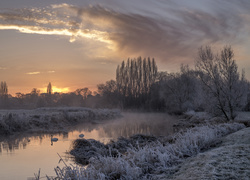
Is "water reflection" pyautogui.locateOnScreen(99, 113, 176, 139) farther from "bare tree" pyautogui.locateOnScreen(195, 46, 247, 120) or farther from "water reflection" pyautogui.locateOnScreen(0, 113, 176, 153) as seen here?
"bare tree" pyautogui.locateOnScreen(195, 46, 247, 120)

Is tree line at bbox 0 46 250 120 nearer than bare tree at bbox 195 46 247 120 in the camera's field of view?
No

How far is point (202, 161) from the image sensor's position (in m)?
3.66

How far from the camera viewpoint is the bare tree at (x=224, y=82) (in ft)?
45.2

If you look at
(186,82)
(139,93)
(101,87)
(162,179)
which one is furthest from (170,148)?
(101,87)

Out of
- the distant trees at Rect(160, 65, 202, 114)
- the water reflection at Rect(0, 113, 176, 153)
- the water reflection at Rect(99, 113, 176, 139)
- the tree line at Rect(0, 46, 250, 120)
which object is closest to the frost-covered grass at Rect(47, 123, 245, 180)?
the water reflection at Rect(0, 113, 176, 153)

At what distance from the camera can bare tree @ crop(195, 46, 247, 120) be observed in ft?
45.2

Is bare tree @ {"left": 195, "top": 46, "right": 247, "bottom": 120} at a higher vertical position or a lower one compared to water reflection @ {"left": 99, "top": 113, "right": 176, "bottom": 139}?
higher

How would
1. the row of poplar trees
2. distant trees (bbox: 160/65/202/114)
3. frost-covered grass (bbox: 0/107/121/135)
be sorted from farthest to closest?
the row of poplar trees < distant trees (bbox: 160/65/202/114) < frost-covered grass (bbox: 0/107/121/135)

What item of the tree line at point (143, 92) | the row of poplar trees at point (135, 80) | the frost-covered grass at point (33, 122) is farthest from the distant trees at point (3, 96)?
the frost-covered grass at point (33, 122)

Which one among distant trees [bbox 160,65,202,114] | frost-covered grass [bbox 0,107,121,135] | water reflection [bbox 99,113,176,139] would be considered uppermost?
distant trees [bbox 160,65,202,114]

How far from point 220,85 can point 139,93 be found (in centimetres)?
3272

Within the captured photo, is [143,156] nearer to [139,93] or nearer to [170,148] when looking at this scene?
[170,148]

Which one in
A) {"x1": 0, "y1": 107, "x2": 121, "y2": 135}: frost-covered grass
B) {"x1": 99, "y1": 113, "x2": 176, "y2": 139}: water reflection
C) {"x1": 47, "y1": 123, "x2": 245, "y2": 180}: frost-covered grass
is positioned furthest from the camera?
{"x1": 99, "y1": 113, "x2": 176, "y2": 139}: water reflection

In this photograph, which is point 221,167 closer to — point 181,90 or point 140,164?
point 140,164
